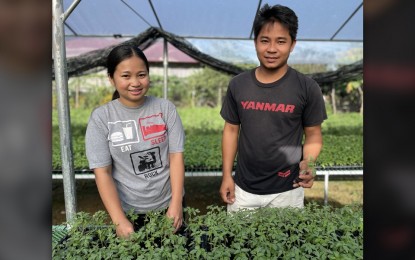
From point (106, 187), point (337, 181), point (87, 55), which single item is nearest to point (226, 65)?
point (87, 55)

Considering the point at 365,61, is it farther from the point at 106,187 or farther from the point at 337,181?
the point at 337,181

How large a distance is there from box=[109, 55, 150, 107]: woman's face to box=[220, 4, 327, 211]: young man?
0.53m

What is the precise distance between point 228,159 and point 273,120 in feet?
1.20

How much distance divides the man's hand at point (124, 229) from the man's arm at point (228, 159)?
2.07 ft

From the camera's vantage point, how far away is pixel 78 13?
508cm

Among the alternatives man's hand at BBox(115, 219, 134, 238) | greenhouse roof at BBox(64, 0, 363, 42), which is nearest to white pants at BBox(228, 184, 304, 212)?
man's hand at BBox(115, 219, 134, 238)

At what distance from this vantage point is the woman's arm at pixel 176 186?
162 cm

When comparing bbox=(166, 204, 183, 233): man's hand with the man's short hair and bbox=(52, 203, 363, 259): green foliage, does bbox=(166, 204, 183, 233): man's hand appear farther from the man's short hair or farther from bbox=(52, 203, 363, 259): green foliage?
the man's short hair

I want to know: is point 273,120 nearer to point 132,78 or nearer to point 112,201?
point 132,78

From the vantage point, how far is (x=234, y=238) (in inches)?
57.8

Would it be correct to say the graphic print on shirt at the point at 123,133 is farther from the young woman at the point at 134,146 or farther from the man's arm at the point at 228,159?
the man's arm at the point at 228,159

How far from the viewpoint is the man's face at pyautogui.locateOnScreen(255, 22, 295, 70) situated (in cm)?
168

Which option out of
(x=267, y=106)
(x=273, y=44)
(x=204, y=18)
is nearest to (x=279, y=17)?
(x=273, y=44)

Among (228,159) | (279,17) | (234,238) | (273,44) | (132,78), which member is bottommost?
(234,238)
